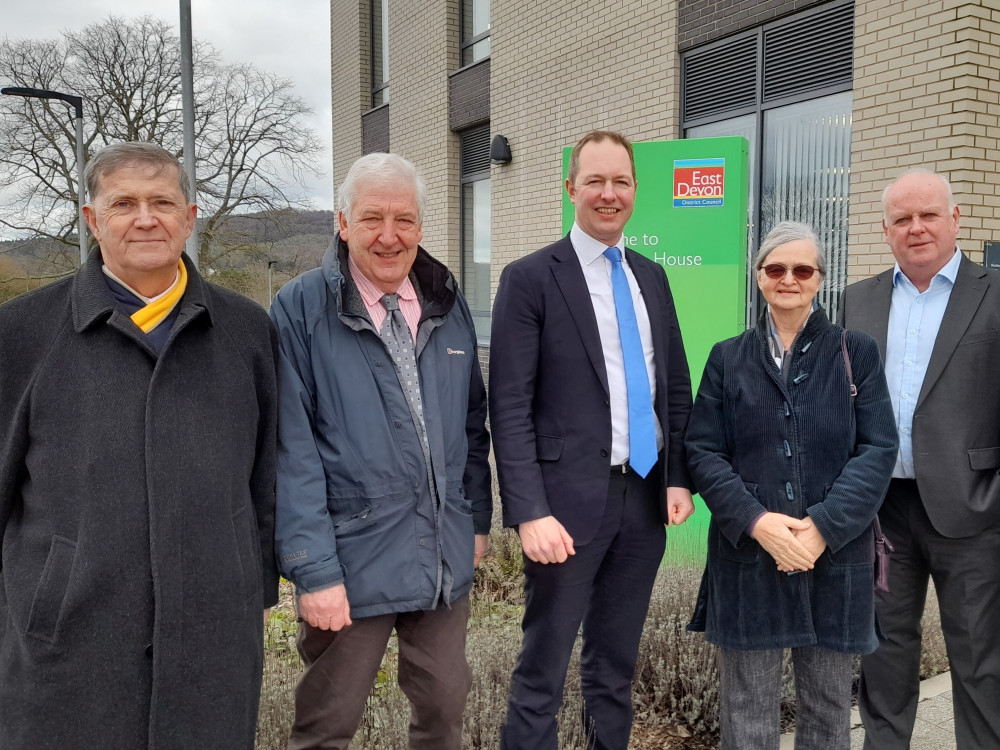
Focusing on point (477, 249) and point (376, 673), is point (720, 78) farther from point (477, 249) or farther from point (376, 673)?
point (376, 673)

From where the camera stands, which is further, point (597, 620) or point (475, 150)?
point (475, 150)

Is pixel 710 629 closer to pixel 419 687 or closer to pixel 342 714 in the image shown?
pixel 419 687

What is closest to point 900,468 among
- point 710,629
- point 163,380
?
point 710,629

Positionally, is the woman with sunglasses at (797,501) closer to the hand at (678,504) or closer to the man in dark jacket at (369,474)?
the hand at (678,504)

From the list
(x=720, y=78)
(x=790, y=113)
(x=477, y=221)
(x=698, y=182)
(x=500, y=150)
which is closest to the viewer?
(x=698, y=182)

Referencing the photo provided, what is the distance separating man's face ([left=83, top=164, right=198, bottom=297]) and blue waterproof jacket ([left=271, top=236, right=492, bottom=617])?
0.40 metres

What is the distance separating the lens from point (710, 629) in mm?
2773

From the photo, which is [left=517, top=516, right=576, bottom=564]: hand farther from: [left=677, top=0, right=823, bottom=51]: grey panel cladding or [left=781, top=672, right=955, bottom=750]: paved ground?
[left=677, top=0, right=823, bottom=51]: grey panel cladding

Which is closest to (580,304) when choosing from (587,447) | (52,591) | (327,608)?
(587,447)

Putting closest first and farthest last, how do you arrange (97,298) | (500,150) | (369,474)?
(97,298) < (369,474) < (500,150)

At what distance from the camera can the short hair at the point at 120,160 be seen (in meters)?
2.14

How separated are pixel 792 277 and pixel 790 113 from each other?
210 inches

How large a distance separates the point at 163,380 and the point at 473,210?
1095cm

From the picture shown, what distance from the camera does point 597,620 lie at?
2939 mm
